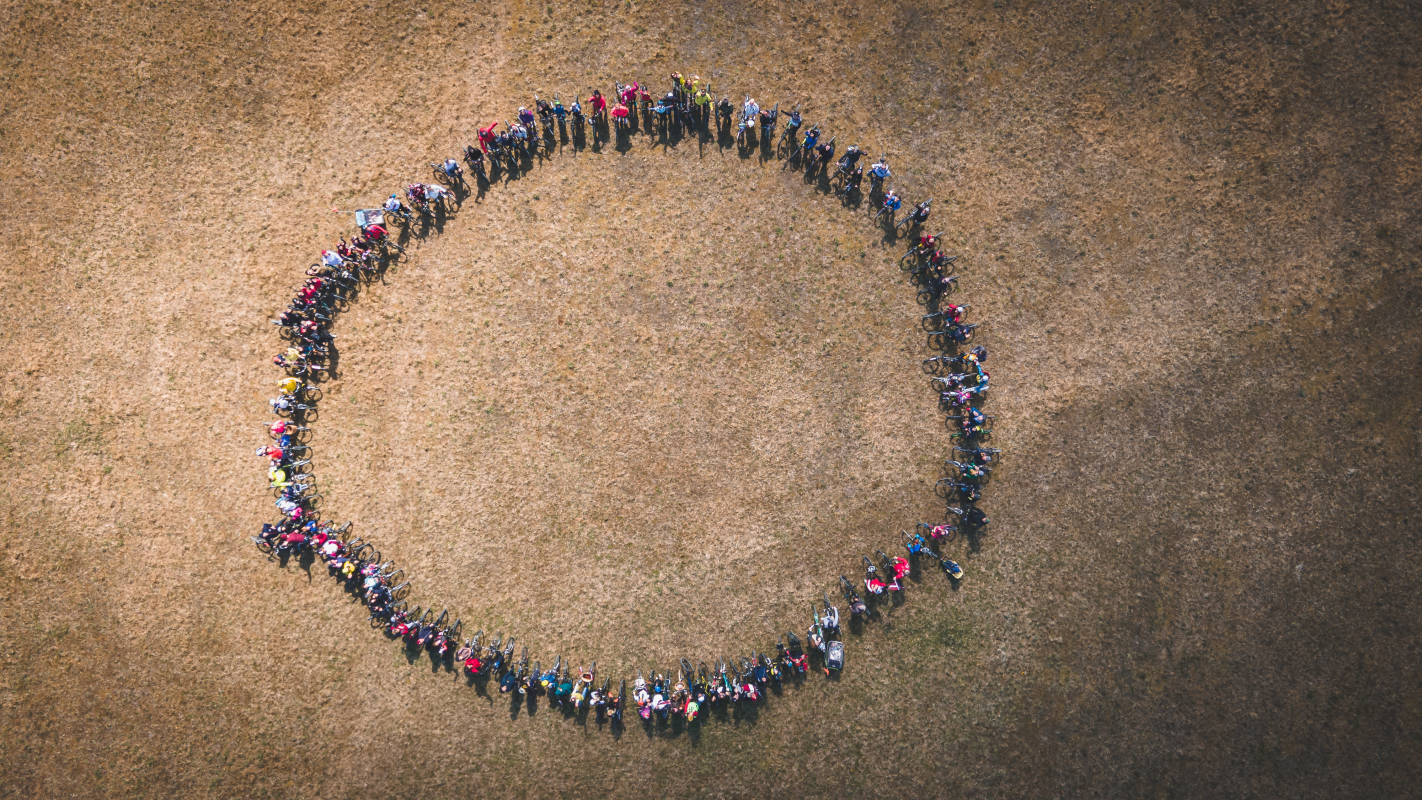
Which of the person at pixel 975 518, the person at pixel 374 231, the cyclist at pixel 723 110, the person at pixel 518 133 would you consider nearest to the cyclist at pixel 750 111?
the cyclist at pixel 723 110

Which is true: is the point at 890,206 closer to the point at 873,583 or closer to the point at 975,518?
the point at 975,518

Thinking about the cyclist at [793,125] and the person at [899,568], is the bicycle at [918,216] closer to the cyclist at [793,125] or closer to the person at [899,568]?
the cyclist at [793,125]

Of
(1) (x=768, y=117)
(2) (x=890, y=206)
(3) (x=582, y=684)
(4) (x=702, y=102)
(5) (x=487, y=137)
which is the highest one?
(4) (x=702, y=102)

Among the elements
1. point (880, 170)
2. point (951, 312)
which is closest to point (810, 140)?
point (880, 170)

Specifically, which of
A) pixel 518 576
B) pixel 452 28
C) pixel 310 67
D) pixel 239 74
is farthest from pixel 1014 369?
pixel 239 74

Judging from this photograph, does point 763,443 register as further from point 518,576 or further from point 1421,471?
point 1421,471

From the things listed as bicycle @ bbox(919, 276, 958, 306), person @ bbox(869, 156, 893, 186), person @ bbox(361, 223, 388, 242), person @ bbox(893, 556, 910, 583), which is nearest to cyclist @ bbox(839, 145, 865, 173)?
person @ bbox(869, 156, 893, 186)

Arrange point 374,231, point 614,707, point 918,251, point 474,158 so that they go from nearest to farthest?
point 614,707, point 374,231, point 474,158, point 918,251
